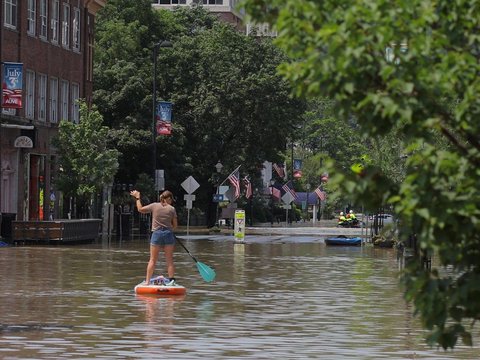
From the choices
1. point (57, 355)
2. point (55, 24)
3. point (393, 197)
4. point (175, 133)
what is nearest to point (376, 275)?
point (57, 355)

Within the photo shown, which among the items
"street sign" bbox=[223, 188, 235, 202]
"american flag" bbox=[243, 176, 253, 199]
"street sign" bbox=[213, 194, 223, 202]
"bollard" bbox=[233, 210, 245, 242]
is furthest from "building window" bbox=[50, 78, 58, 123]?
"american flag" bbox=[243, 176, 253, 199]

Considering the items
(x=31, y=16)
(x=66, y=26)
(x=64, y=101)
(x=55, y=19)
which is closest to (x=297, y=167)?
(x=66, y=26)

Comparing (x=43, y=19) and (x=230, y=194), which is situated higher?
(x=43, y=19)

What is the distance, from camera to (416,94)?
8188 millimetres

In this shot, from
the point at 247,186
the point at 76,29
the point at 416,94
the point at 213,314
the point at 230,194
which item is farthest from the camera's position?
the point at 247,186

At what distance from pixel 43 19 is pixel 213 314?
47210 mm

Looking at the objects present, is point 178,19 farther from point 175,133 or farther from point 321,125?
point 321,125

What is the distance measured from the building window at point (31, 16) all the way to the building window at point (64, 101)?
5.48 meters

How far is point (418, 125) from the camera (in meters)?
8.30

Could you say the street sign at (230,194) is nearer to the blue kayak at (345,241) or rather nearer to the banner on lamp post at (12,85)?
the blue kayak at (345,241)

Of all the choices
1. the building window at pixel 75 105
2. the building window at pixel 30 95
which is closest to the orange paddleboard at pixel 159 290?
the building window at pixel 30 95

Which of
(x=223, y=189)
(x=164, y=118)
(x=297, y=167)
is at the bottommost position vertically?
(x=223, y=189)

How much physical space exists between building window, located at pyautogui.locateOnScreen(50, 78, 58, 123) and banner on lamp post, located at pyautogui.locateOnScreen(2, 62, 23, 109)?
1104 centimetres

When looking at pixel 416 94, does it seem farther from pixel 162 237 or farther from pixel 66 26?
pixel 66 26
